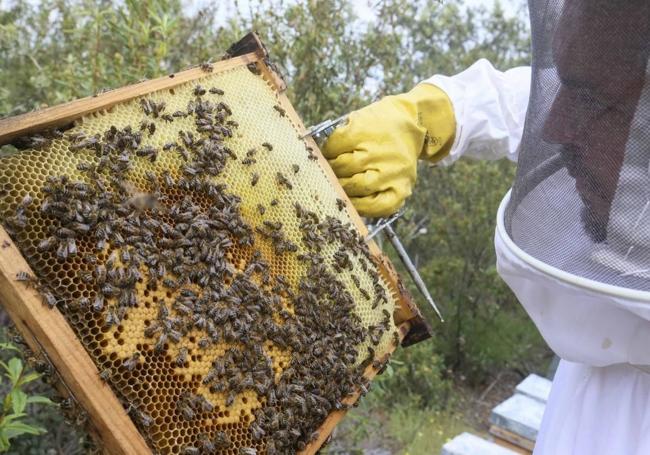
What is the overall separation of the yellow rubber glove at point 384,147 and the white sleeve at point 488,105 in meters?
→ 0.08

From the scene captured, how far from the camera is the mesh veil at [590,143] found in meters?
1.58

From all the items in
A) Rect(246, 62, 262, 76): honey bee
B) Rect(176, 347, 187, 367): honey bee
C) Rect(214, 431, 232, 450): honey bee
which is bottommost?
Rect(214, 431, 232, 450): honey bee

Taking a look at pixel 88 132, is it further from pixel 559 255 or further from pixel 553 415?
pixel 553 415

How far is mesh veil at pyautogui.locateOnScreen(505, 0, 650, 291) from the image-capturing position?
1.58 m

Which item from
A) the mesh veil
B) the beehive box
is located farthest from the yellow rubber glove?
the mesh veil

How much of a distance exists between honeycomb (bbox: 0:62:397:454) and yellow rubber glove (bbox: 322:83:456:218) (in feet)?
0.84

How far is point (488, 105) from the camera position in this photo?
2.92 m

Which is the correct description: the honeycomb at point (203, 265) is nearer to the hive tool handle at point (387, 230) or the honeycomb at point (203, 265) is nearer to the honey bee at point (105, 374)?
the honey bee at point (105, 374)

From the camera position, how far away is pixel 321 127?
2.67 m

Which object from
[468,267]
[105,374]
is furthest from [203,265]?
[468,267]

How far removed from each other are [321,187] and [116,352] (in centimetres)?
116

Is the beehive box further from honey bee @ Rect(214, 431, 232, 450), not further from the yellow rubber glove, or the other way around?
the yellow rubber glove

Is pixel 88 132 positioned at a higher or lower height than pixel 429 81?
higher

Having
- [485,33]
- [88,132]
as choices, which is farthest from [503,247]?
[485,33]
